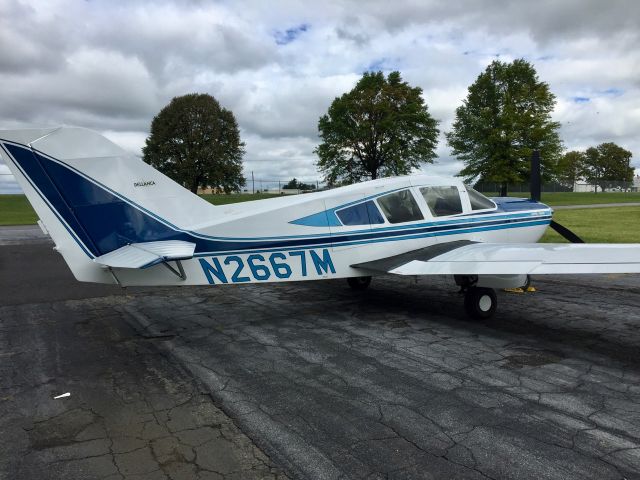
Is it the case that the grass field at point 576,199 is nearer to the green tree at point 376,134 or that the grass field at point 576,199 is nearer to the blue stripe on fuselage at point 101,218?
the green tree at point 376,134

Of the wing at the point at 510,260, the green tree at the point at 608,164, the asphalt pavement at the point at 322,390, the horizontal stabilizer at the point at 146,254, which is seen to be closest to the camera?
the asphalt pavement at the point at 322,390

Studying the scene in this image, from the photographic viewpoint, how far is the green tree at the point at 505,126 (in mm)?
40688

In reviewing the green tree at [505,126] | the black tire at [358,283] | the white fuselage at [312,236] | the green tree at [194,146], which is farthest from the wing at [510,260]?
the green tree at [194,146]

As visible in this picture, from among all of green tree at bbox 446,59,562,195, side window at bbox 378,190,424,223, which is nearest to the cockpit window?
side window at bbox 378,190,424,223

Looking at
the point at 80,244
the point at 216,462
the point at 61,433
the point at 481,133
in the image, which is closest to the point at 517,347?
the point at 216,462

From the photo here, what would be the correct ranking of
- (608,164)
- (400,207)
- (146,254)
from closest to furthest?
(146,254), (400,207), (608,164)

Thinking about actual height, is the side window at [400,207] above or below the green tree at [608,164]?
below

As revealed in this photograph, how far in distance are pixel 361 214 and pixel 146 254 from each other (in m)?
3.51

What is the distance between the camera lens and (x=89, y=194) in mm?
6082

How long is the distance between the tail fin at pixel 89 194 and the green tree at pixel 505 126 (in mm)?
39226

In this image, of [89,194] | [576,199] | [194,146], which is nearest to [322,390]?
[89,194]

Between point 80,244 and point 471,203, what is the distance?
670 cm

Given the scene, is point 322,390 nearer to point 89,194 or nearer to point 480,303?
point 480,303

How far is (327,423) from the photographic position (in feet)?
13.2
